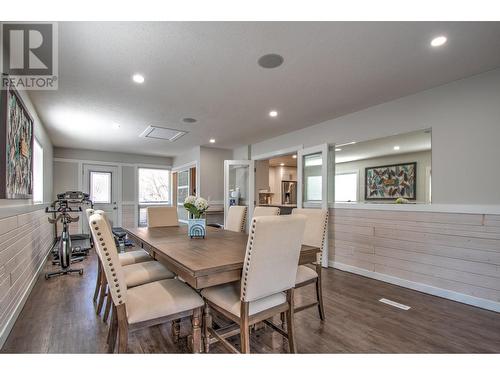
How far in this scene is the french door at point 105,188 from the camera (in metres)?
6.67

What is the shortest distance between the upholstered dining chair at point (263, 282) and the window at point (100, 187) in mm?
6462

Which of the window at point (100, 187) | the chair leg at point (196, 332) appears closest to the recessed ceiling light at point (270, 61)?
the chair leg at point (196, 332)

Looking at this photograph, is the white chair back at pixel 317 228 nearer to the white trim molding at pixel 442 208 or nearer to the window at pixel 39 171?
the white trim molding at pixel 442 208

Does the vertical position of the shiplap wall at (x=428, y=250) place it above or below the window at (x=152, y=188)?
below

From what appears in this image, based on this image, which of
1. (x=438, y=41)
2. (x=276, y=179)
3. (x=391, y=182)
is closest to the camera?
(x=438, y=41)

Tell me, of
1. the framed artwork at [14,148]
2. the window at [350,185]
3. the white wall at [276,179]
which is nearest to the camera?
the framed artwork at [14,148]

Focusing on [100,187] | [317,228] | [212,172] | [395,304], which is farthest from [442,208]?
[100,187]

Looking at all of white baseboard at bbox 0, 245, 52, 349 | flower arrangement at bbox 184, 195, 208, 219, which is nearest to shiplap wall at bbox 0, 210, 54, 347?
white baseboard at bbox 0, 245, 52, 349

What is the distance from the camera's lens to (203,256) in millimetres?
1604

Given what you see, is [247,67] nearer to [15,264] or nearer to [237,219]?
[237,219]

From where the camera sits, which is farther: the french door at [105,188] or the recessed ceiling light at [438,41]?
the french door at [105,188]

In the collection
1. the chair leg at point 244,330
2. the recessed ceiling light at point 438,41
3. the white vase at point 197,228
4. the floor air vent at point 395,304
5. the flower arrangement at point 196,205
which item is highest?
the recessed ceiling light at point 438,41

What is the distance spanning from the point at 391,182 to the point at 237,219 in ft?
11.8
